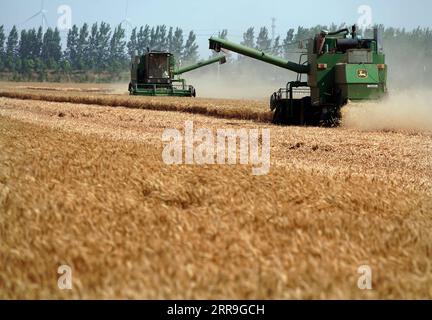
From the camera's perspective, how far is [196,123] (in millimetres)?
17516

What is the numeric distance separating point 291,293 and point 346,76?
1447cm

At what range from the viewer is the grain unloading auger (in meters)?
16.4

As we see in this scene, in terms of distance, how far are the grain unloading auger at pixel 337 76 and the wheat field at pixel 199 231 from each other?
976 cm

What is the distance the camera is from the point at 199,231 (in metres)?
3.50

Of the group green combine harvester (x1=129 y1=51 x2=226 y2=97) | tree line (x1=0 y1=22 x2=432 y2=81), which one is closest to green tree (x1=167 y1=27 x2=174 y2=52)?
tree line (x1=0 y1=22 x2=432 y2=81)

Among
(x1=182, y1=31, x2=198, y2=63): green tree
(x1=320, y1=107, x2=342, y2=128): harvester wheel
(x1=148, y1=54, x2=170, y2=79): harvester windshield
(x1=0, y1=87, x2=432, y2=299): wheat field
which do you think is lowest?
(x1=0, y1=87, x2=432, y2=299): wheat field

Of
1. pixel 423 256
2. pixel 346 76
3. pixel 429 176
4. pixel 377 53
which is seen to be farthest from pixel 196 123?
pixel 423 256

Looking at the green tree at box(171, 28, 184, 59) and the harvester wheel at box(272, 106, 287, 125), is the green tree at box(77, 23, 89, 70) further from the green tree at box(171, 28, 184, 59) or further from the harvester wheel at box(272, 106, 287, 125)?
the harvester wheel at box(272, 106, 287, 125)

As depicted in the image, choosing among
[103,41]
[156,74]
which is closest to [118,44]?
[103,41]

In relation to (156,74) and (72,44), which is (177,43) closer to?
(72,44)

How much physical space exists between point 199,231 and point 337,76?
14.3 meters

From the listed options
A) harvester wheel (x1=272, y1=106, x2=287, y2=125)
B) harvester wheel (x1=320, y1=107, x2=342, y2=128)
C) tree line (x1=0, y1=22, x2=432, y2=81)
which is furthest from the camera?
tree line (x1=0, y1=22, x2=432, y2=81)

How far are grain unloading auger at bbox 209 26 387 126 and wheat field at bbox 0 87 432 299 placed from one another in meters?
9.76

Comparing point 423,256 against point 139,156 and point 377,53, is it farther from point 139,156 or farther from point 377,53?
point 377,53
